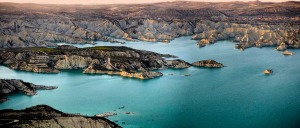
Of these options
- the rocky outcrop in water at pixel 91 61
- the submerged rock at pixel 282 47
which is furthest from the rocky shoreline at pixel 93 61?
the submerged rock at pixel 282 47

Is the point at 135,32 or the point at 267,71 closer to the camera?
the point at 267,71

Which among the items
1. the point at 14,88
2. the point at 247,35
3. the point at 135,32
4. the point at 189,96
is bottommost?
the point at 135,32

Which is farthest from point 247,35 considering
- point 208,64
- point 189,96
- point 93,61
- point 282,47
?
point 189,96

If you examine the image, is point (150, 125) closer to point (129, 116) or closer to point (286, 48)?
point (129, 116)

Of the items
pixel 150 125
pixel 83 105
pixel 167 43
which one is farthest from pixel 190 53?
pixel 150 125

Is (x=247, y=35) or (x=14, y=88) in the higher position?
(x=14, y=88)

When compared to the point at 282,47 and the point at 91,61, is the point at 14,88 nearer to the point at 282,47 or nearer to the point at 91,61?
the point at 91,61
